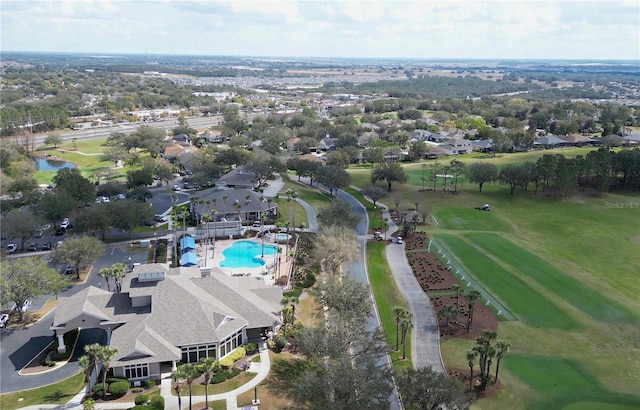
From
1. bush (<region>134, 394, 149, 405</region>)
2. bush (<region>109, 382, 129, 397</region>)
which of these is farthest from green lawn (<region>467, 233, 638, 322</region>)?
bush (<region>109, 382, 129, 397</region>)

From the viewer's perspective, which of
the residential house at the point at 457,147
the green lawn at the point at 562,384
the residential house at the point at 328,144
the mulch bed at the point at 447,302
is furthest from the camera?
the residential house at the point at 328,144

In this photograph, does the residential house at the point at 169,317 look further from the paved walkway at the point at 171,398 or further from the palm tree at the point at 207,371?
the palm tree at the point at 207,371

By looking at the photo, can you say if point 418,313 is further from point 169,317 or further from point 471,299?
point 169,317

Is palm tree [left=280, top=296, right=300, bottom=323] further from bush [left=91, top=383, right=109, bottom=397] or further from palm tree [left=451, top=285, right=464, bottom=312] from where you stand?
bush [left=91, top=383, right=109, bottom=397]

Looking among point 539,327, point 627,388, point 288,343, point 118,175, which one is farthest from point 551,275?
point 118,175

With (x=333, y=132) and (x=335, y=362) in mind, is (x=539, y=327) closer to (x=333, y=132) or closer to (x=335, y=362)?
(x=335, y=362)

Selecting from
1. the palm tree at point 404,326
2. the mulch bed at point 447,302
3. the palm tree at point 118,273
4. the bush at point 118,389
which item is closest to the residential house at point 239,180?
the mulch bed at point 447,302
